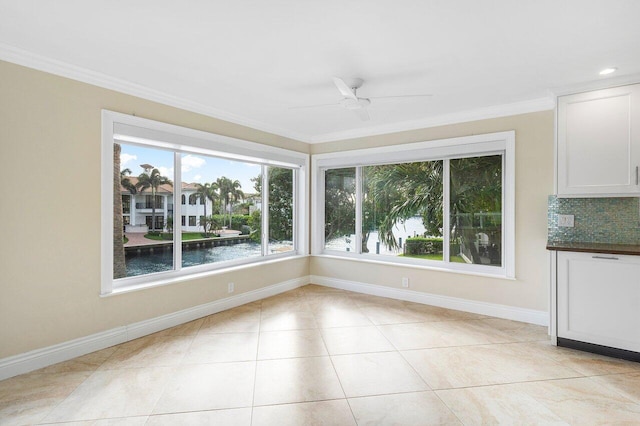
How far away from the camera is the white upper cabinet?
A: 9.36 ft

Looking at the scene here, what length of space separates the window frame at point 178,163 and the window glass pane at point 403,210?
1045 mm

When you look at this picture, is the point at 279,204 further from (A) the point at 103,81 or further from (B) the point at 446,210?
(A) the point at 103,81

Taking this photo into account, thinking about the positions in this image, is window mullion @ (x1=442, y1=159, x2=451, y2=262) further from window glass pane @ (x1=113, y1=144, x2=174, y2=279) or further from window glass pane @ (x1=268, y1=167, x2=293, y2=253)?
window glass pane @ (x1=113, y1=144, x2=174, y2=279)

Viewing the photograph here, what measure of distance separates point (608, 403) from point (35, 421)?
3597mm

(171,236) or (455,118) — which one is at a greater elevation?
(455,118)

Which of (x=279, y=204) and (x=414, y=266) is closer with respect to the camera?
(x=414, y=266)

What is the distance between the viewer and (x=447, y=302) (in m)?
4.09

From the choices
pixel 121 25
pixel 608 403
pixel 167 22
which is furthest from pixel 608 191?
pixel 121 25

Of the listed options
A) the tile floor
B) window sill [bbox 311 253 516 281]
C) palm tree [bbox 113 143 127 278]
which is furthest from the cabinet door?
palm tree [bbox 113 143 127 278]

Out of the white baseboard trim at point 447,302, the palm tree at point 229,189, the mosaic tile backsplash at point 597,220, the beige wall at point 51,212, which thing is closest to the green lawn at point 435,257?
the white baseboard trim at point 447,302

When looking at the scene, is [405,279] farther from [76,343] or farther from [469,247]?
Answer: [76,343]

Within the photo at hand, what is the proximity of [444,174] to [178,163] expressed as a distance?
A: 3276 mm

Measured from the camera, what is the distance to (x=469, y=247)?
13.5 ft

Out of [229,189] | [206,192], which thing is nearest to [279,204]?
[229,189]
